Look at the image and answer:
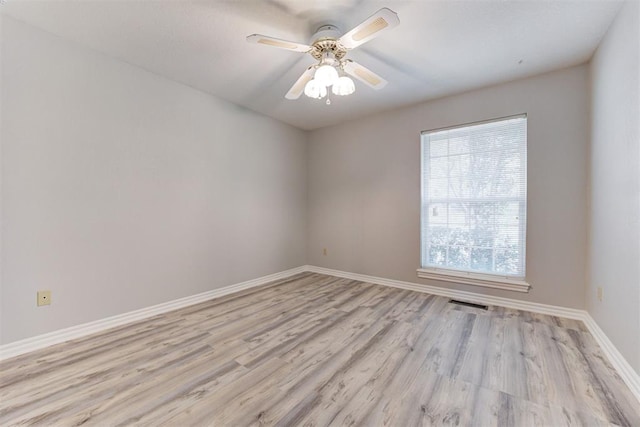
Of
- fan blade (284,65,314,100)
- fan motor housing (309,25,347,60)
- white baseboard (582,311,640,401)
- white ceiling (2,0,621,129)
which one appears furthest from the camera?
fan blade (284,65,314,100)

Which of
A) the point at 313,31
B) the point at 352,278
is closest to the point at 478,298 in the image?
the point at 352,278

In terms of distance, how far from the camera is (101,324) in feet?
7.68

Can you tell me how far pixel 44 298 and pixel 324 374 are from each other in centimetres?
226

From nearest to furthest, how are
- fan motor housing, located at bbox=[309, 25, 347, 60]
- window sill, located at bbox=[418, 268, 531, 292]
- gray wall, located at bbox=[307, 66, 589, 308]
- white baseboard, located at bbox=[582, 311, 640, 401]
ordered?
white baseboard, located at bbox=[582, 311, 640, 401] → fan motor housing, located at bbox=[309, 25, 347, 60] → gray wall, located at bbox=[307, 66, 589, 308] → window sill, located at bbox=[418, 268, 531, 292]

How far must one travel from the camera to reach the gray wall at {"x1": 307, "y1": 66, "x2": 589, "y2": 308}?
2.59 m

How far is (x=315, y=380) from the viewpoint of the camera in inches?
65.6

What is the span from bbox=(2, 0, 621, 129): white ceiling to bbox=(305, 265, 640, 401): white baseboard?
2381mm

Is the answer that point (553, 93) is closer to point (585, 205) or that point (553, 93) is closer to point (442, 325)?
point (585, 205)

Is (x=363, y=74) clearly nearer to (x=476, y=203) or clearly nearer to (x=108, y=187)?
(x=476, y=203)

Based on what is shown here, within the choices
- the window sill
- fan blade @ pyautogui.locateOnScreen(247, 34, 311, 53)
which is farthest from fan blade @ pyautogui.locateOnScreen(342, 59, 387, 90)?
the window sill

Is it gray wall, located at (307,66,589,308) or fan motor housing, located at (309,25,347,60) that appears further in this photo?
gray wall, located at (307,66,589,308)

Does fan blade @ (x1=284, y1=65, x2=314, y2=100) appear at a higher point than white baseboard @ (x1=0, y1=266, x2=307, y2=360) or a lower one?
higher

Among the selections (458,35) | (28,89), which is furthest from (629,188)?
(28,89)

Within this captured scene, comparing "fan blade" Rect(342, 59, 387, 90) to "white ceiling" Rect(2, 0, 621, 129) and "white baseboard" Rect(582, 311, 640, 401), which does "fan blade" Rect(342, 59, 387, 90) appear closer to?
"white ceiling" Rect(2, 0, 621, 129)
